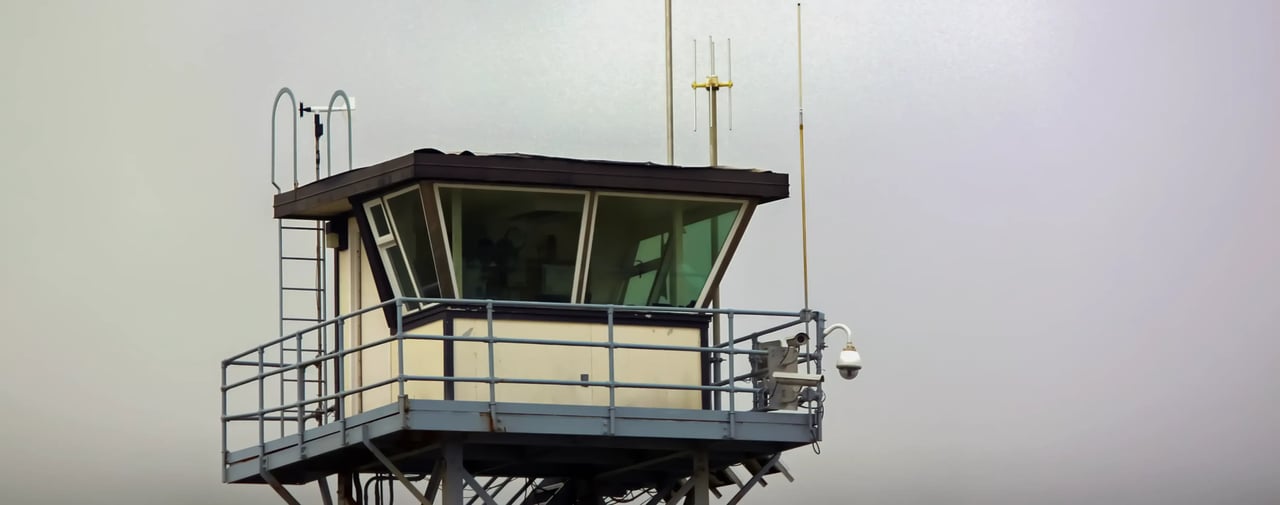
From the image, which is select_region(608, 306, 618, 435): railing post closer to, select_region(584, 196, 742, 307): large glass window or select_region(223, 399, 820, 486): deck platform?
select_region(223, 399, 820, 486): deck platform

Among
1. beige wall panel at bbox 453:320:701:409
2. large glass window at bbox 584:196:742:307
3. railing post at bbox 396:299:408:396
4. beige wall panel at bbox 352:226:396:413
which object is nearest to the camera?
railing post at bbox 396:299:408:396

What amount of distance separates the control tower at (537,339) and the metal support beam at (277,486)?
0.03 metres

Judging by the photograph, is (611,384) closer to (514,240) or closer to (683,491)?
(683,491)

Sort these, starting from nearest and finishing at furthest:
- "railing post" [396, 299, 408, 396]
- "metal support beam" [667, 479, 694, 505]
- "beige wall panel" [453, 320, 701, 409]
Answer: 1. "railing post" [396, 299, 408, 396]
2. "beige wall panel" [453, 320, 701, 409]
3. "metal support beam" [667, 479, 694, 505]

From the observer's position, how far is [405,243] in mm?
33062

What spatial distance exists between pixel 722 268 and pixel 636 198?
58.9 inches

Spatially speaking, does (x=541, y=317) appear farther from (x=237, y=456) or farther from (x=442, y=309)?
(x=237, y=456)

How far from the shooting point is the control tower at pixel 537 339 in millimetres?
31594

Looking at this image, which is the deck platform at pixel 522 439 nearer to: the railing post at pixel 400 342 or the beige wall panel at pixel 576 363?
the railing post at pixel 400 342

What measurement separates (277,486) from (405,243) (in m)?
3.42

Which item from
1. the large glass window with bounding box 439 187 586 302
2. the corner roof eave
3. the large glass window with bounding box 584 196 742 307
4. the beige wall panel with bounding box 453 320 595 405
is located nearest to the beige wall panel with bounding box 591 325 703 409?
the beige wall panel with bounding box 453 320 595 405

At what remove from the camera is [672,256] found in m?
33.7

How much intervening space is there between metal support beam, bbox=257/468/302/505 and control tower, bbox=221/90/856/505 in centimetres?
3

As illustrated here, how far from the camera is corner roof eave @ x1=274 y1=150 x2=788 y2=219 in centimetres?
3222
